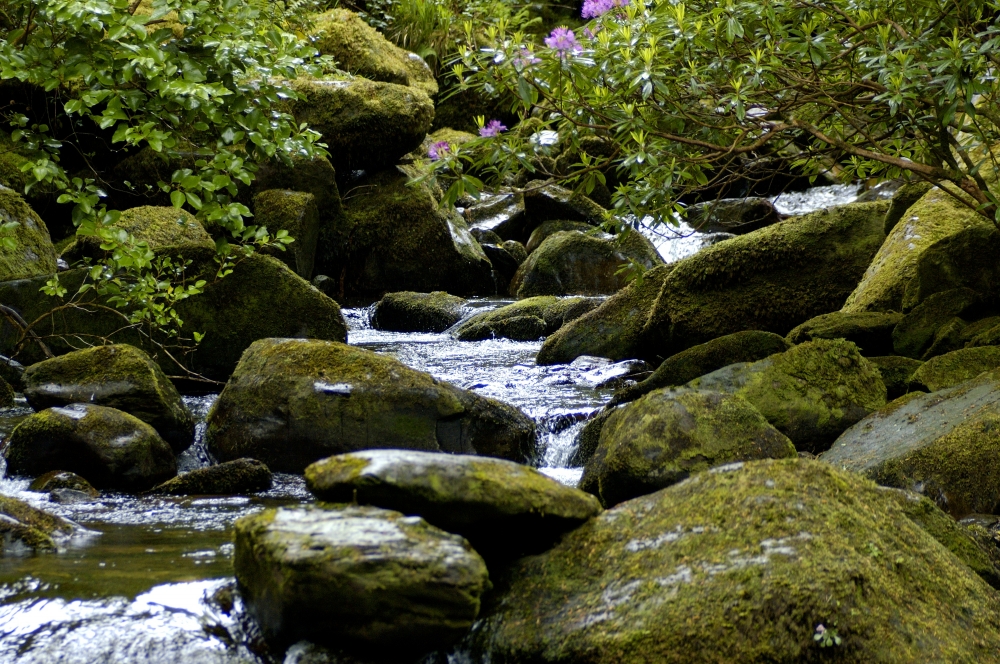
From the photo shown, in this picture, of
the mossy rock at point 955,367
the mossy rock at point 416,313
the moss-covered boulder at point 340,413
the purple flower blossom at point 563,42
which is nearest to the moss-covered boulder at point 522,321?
the mossy rock at point 416,313

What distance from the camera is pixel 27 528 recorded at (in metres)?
4.15

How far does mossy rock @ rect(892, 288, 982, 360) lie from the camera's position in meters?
7.08

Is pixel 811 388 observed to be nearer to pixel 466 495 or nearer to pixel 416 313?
pixel 466 495

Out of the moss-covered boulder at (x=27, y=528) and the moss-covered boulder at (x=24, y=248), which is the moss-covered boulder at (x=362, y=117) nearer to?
the moss-covered boulder at (x=24, y=248)

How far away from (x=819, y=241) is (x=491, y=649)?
6820 mm

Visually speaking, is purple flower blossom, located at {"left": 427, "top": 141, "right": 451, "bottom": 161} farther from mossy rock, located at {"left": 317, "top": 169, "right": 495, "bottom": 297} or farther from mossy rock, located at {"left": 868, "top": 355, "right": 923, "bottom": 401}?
mossy rock, located at {"left": 317, "top": 169, "right": 495, "bottom": 297}

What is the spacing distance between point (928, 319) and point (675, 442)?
3385 mm

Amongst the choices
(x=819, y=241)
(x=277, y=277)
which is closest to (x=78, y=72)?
(x=277, y=277)

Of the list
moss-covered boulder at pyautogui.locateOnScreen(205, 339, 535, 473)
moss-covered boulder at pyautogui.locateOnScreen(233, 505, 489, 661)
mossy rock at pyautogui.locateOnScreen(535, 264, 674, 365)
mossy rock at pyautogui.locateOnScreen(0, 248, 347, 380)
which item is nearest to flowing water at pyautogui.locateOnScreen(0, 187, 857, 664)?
moss-covered boulder at pyautogui.locateOnScreen(233, 505, 489, 661)

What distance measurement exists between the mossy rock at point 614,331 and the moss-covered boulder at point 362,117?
6086 millimetres

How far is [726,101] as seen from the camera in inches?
217

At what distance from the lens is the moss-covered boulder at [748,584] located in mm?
2869

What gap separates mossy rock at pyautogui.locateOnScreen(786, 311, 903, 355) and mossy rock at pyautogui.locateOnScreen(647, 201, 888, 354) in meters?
1.17

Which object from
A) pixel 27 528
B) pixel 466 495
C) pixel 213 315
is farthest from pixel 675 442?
pixel 213 315
